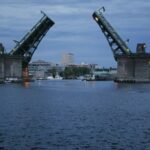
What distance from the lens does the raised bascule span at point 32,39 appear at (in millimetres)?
67431

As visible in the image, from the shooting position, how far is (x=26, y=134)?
21.9 m

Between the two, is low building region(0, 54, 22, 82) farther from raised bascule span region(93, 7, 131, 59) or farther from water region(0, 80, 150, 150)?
water region(0, 80, 150, 150)

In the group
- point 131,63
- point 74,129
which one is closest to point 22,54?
point 131,63

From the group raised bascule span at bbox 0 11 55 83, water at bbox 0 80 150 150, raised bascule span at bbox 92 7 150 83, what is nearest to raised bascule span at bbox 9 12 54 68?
raised bascule span at bbox 0 11 55 83

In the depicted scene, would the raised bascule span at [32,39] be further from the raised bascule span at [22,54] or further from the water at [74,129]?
the water at [74,129]

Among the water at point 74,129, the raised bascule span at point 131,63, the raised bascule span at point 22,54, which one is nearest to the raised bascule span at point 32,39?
the raised bascule span at point 22,54

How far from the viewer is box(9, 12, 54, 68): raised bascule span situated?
2655 inches

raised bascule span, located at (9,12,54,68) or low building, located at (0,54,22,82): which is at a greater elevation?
raised bascule span, located at (9,12,54,68)

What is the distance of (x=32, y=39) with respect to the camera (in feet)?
233

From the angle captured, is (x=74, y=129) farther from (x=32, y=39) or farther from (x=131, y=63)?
(x=131, y=63)

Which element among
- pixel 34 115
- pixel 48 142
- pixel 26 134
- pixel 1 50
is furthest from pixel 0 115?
pixel 1 50

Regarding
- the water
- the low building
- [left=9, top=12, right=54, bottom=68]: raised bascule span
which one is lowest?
the water

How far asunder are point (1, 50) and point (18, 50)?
9.19 m

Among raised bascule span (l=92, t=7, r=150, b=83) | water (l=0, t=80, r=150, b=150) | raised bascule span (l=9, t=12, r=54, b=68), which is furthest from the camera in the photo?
raised bascule span (l=92, t=7, r=150, b=83)
